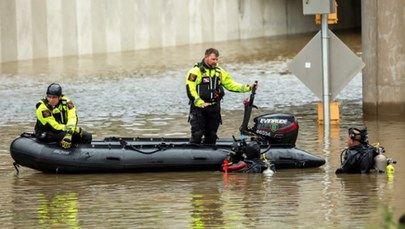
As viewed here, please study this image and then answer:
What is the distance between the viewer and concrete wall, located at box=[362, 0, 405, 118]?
2378cm

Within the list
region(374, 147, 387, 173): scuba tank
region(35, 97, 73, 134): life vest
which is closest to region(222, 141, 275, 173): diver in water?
region(374, 147, 387, 173): scuba tank

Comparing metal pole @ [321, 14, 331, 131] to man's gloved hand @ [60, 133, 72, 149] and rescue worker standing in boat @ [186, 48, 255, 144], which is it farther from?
man's gloved hand @ [60, 133, 72, 149]

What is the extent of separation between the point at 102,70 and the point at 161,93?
865 cm

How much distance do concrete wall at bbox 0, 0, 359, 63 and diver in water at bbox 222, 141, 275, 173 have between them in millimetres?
27693

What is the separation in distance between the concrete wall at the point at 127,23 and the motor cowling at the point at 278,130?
89.6 ft

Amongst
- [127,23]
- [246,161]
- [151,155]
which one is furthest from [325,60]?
[127,23]

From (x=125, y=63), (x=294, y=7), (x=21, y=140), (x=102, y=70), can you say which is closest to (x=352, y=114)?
(x=21, y=140)

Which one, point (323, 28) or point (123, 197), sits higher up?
point (323, 28)

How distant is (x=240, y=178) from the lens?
16.2 meters

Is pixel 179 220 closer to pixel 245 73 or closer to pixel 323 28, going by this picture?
pixel 323 28

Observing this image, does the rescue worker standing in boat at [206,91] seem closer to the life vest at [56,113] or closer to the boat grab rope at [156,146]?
the boat grab rope at [156,146]

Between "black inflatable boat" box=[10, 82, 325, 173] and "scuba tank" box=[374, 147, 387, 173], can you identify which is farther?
"black inflatable boat" box=[10, 82, 325, 173]

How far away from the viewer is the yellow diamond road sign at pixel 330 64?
21.8 m

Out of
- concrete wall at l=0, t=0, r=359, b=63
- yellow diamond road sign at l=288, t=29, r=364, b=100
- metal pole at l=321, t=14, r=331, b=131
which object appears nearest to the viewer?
yellow diamond road sign at l=288, t=29, r=364, b=100
